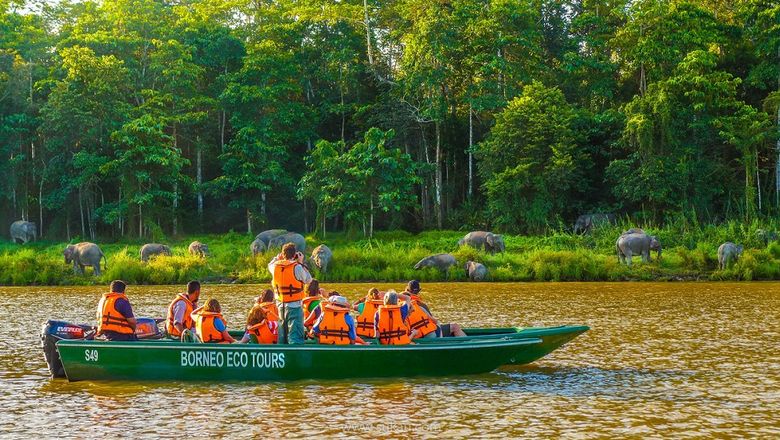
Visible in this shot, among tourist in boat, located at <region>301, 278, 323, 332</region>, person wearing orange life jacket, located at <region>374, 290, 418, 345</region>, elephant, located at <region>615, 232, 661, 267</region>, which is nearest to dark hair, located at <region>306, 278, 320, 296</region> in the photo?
tourist in boat, located at <region>301, 278, 323, 332</region>

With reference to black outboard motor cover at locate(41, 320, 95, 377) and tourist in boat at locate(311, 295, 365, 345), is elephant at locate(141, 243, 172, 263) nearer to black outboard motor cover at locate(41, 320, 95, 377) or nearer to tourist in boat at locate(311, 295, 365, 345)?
black outboard motor cover at locate(41, 320, 95, 377)

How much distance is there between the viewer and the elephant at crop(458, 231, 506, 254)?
33469 mm

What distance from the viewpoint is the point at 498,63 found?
39.9m

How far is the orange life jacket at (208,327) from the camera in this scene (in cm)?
1394

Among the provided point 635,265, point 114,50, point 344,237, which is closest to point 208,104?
point 114,50

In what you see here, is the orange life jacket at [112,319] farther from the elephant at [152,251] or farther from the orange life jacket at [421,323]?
the elephant at [152,251]

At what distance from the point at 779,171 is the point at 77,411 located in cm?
3189

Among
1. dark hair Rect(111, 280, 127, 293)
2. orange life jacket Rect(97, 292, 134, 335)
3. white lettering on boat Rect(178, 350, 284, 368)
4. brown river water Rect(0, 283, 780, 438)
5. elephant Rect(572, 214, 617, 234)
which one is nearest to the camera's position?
brown river water Rect(0, 283, 780, 438)

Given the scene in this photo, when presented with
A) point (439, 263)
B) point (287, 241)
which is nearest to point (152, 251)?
point (287, 241)

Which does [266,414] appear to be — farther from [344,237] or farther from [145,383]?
[344,237]

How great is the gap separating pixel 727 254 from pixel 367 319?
58.3 feet

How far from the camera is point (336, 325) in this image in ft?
45.5

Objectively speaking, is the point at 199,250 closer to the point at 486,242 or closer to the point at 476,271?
the point at 476,271

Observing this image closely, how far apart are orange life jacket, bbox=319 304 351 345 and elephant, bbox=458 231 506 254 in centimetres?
1983
